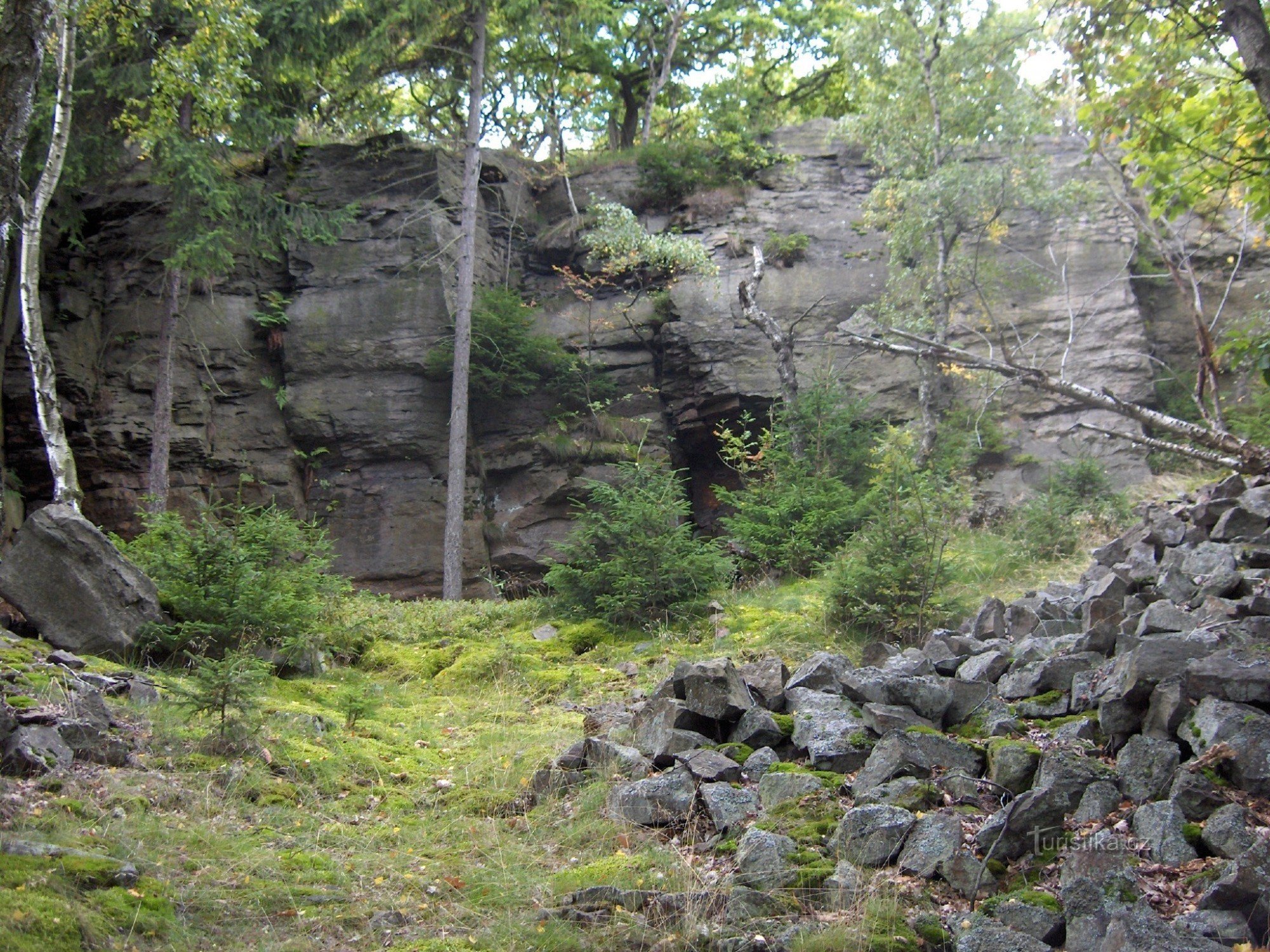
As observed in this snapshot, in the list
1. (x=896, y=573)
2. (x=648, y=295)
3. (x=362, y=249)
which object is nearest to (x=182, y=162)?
(x=362, y=249)

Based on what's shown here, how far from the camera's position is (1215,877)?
3.88 metres

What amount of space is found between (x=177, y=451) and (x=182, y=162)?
16.8ft

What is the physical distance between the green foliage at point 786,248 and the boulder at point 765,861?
52.9 ft

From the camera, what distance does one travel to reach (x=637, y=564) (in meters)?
11.1

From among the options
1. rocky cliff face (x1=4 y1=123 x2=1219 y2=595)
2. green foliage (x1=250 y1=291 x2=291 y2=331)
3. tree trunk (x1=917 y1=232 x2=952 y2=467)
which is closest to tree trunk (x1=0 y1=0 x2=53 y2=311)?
rocky cliff face (x1=4 y1=123 x2=1219 y2=595)

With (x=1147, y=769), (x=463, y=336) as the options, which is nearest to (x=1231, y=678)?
(x=1147, y=769)

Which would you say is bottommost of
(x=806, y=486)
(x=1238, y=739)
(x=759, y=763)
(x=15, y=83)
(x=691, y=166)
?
(x=759, y=763)

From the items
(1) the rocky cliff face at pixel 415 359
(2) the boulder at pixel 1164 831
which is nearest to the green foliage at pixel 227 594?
(2) the boulder at pixel 1164 831

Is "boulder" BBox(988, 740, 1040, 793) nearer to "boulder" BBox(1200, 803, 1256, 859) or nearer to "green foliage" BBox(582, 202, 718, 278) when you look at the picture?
"boulder" BBox(1200, 803, 1256, 859)

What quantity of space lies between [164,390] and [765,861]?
45.9ft

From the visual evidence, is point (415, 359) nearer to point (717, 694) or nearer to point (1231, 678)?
point (717, 694)

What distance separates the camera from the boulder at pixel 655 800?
538 cm

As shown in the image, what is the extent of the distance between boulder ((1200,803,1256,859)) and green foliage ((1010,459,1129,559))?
8830mm

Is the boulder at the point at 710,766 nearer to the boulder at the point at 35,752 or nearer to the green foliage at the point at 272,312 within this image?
the boulder at the point at 35,752
